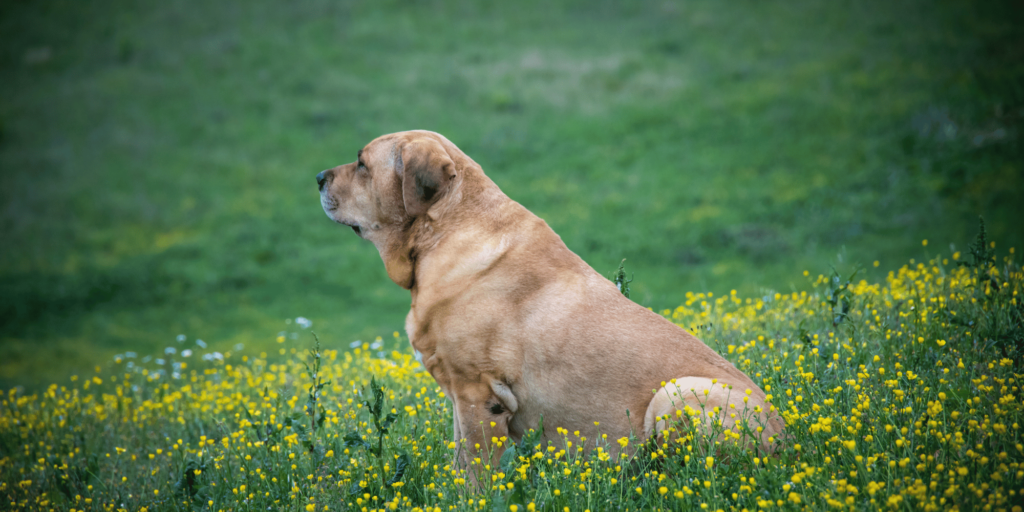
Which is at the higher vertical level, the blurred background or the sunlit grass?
the blurred background

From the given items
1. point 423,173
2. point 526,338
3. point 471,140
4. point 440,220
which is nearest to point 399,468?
point 526,338

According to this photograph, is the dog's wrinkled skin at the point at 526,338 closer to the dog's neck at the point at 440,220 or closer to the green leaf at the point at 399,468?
the dog's neck at the point at 440,220

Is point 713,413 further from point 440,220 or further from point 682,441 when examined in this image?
point 440,220

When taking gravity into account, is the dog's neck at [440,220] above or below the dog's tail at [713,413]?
above

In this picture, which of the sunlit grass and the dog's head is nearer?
the sunlit grass

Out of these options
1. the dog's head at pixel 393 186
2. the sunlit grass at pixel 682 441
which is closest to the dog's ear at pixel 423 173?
the dog's head at pixel 393 186

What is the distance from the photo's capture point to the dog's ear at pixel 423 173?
396 centimetres

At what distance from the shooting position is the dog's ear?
A: 3959 millimetres

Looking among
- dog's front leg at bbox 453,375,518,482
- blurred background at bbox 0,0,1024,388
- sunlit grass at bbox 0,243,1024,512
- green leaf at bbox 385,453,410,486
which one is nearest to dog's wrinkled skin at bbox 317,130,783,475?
dog's front leg at bbox 453,375,518,482

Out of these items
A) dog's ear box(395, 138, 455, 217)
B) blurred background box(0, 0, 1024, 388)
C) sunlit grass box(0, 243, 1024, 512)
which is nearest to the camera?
sunlit grass box(0, 243, 1024, 512)

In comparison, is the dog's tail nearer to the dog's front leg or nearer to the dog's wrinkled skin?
the dog's wrinkled skin

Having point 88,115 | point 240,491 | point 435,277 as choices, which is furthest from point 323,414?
point 88,115

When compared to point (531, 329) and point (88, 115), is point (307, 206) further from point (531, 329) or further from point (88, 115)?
point (531, 329)

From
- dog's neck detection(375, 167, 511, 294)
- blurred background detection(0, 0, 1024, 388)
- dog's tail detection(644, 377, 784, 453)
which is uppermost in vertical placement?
blurred background detection(0, 0, 1024, 388)
